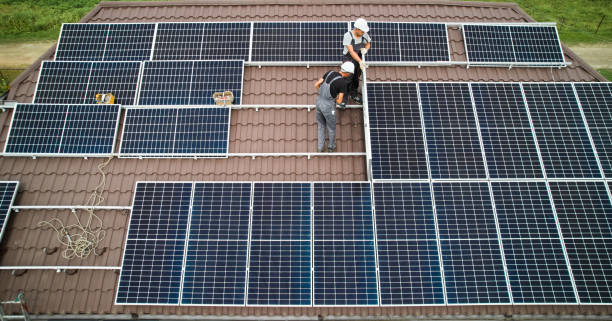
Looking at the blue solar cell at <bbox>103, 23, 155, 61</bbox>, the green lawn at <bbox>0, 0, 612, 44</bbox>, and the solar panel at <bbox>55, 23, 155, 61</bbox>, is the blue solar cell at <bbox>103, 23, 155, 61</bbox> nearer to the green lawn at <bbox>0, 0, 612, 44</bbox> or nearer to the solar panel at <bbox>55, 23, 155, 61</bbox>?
the solar panel at <bbox>55, 23, 155, 61</bbox>

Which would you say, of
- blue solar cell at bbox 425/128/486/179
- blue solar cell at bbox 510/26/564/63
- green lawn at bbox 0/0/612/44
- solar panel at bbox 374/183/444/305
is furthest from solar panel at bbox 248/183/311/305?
green lawn at bbox 0/0/612/44

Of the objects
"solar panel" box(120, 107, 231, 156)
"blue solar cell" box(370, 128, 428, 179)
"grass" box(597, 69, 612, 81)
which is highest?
"grass" box(597, 69, 612, 81)

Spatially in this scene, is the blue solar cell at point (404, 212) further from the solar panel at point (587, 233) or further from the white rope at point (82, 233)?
the white rope at point (82, 233)

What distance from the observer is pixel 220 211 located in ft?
33.8

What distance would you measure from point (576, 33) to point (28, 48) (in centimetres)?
3737

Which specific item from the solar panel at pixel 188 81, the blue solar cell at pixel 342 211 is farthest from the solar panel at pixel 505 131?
the solar panel at pixel 188 81

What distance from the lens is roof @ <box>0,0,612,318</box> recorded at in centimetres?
999

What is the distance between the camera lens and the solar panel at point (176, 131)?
450 inches

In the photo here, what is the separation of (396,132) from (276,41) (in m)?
5.68

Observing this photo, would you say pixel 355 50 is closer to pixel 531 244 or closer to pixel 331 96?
pixel 331 96

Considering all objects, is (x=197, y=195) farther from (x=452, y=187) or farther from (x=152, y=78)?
(x=452, y=187)

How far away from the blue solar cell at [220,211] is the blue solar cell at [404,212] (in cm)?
387

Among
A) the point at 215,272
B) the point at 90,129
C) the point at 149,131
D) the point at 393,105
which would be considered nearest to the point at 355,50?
the point at 393,105

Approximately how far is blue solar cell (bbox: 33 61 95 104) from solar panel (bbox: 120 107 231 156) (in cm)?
237
